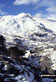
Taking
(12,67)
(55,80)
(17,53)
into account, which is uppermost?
(17,53)

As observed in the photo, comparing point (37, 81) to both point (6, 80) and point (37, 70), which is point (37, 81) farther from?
point (37, 70)

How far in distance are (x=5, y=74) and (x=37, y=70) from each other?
20205 millimetres

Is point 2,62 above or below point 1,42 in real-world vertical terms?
below

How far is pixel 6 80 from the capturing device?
166ft

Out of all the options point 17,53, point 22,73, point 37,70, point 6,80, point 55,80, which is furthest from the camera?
point 17,53

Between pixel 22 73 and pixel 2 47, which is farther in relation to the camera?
pixel 2 47

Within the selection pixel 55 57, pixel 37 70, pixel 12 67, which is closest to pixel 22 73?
pixel 12 67

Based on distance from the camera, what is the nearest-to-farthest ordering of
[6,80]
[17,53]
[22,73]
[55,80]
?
[6,80] < [22,73] < [55,80] < [17,53]

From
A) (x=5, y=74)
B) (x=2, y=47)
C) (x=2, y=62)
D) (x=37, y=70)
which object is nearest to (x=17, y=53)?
(x=2, y=47)

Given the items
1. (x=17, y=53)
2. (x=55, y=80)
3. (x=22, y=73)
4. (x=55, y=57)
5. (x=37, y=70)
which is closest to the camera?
(x=22, y=73)

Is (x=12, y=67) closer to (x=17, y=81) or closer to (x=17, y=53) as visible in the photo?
(x=17, y=81)

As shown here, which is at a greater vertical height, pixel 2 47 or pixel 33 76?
pixel 2 47

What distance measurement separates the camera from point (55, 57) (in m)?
104

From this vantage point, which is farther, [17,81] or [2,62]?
[2,62]
